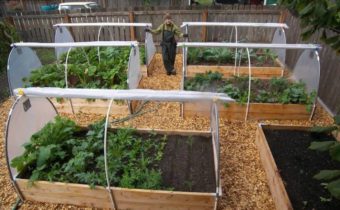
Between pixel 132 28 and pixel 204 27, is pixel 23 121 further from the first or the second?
pixel 204 27

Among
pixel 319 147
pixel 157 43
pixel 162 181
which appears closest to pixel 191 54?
pixel 157 43

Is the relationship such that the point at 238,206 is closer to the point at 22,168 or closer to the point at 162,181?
the point at 162,181

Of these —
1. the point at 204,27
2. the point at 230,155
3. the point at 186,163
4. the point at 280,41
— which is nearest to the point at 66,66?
the point at 186,163

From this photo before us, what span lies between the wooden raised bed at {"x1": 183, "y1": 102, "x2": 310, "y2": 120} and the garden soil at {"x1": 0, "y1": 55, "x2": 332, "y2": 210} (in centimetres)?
11

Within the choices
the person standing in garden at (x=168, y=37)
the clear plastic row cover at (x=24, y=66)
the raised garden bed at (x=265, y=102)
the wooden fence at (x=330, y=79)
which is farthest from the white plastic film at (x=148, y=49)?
the wooden fence at (x=330, y=79)

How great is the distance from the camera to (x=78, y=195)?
11.6 feet

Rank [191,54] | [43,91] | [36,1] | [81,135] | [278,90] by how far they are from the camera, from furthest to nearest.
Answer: [36,1], [191,54], [278,90], [81,135], [43,91]

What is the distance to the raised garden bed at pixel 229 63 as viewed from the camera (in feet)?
23.1

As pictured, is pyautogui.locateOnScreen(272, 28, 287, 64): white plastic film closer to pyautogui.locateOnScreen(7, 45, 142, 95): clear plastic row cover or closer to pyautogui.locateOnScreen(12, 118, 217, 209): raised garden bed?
pyautogui.locateOnScreen(7, 45, 142, 95): clear plastic row cover

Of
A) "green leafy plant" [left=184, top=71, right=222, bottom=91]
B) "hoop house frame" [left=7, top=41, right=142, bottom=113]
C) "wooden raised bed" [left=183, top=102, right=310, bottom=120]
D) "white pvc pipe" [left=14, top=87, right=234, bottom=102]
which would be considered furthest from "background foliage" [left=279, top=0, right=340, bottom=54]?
"hoop house frame" [left=7, top=41, right=142, bottom=113]

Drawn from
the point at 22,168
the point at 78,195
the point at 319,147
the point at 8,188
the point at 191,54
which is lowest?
the point at 8,188

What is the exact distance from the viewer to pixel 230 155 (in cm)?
454

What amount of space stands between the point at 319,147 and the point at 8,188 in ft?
14.2

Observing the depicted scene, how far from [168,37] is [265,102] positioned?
324 centimetres
